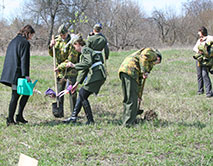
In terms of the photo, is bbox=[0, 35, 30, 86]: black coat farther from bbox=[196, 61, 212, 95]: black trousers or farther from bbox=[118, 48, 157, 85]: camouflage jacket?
bbox=[196, 61, 212, 95]: black trousers

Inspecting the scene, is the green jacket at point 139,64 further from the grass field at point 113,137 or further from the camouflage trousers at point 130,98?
the grass field at point 113,137

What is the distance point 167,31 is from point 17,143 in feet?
103

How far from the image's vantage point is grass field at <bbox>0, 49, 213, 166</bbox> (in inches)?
156

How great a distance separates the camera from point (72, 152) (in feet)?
13.7

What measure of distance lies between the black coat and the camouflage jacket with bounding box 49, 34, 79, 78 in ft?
3.07

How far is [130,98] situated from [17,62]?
2.19m

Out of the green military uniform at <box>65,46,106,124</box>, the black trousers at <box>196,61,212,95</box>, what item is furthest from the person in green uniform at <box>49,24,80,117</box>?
the black trousers at <box>196,61,212,95</box>

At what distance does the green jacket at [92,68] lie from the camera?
17.0 feet

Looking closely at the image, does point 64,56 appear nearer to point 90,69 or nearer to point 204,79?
point 90,69

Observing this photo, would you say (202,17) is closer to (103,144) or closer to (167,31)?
(167,31)

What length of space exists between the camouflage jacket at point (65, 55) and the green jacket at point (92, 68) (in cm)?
79

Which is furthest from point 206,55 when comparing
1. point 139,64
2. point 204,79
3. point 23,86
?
point 23,86

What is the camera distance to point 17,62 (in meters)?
5.22

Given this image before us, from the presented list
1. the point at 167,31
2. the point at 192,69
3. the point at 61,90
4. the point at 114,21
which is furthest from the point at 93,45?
the point at 167,31
